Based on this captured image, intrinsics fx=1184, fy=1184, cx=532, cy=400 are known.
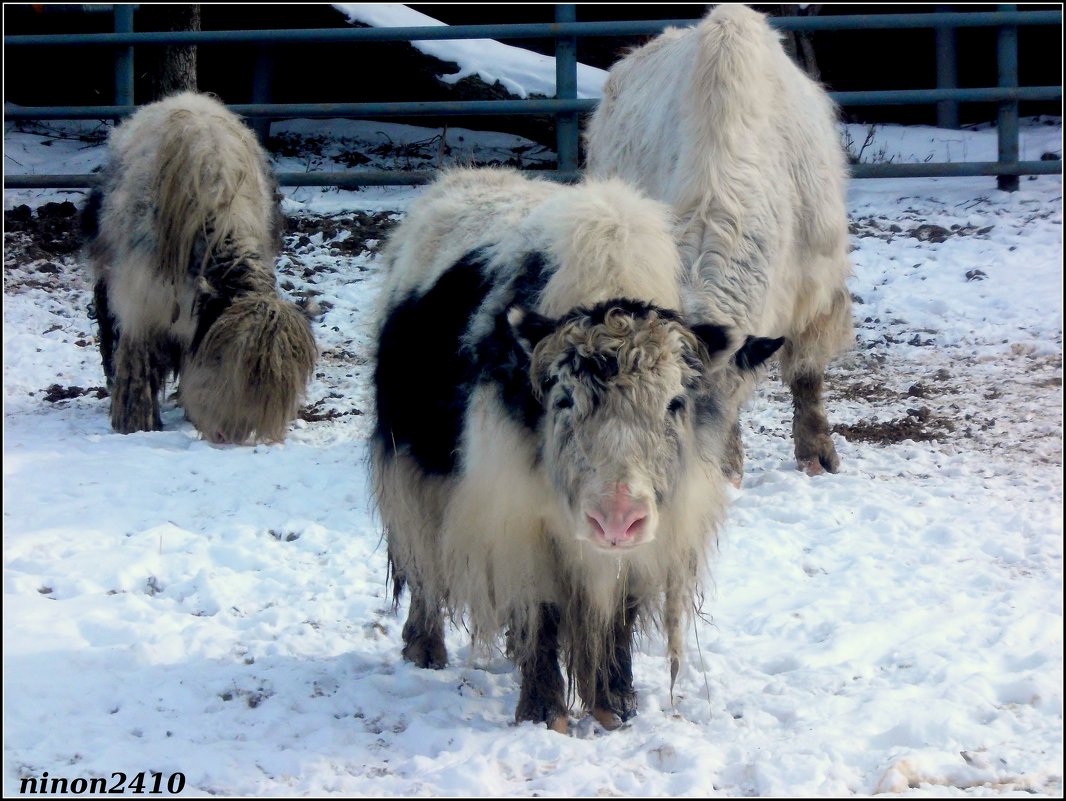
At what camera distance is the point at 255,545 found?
5.50m

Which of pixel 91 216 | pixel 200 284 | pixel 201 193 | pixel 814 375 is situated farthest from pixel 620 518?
pixel 91 216

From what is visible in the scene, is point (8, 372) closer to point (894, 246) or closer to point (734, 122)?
point (734, 122)

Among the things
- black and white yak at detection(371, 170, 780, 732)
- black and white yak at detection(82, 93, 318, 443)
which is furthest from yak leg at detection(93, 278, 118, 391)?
black and white yak at detection(371, 170, 780, 732)

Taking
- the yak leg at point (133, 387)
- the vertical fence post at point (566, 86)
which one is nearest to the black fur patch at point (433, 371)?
the yak leg at point (133, 387)

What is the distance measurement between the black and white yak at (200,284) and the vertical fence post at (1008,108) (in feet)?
20.4

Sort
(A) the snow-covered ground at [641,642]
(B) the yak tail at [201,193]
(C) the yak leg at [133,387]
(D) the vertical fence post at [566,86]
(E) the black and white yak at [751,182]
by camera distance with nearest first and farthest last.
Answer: (A) the snow-covered ground at [641,642]
(E) the black and white yak at [751,182]
(B) the yak tail at [201,193]
(C) the yak leg at [133,387]
(D) the vertical fence post at [566,86]

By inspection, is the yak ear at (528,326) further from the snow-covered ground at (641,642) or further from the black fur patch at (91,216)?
the black fur patch at (91,216)

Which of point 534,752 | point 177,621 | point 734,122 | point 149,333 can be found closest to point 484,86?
point 149,333

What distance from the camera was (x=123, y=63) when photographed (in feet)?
35.6

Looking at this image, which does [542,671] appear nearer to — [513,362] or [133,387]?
[513,362]

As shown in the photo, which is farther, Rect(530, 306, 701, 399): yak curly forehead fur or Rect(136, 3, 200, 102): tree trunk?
Rect(136, 3, 200, 102): tree trunk

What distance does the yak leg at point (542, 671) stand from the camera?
3.86 metres

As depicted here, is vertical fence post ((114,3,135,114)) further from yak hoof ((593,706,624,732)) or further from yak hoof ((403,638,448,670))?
yak hoof ((593,706,624,732))

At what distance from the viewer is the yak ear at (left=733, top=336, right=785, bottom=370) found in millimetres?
3811
